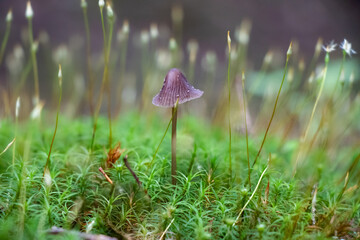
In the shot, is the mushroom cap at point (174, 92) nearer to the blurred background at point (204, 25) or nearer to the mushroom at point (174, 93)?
the mushroom at point (174, 93)

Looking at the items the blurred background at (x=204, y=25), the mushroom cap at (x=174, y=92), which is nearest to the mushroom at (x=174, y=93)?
the mushroom cap at (x=174, y=92)

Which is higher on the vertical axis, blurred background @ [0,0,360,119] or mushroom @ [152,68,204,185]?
blurred background @ [0,0,360,119]

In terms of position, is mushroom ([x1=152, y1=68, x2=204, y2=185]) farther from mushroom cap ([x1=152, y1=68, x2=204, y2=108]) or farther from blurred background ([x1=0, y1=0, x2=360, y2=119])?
blurred background ([x1=0, y1=0, x2=360, y2=119])

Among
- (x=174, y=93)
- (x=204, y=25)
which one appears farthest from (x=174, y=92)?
(x=204, y=25)

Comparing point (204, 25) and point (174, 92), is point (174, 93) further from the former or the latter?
point (204, 25)

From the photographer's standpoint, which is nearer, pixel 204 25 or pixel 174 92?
pixel 174 92

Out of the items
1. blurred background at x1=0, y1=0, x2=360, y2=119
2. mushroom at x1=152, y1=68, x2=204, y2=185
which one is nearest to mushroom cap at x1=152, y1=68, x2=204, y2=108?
mushroom at x1=152, y1=68, x2=204, y2=185

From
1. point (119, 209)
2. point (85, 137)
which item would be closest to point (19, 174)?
point (119, 209)

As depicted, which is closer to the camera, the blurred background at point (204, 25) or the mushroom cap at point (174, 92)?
the mushroom cap at point (174, 92)
